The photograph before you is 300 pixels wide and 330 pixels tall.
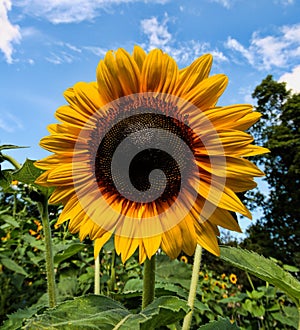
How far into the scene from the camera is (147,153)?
3.26 ft

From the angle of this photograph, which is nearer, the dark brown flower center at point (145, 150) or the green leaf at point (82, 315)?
the green leaf at point (82, 315)

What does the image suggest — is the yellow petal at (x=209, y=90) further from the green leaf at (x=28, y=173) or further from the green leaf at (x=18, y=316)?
the green leaf at (x=18, y=316)

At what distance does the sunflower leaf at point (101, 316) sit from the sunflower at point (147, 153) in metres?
0.16

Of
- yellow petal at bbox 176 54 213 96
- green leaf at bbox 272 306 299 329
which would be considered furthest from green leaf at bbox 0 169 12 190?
green leaf at bbox 272 306 299 329

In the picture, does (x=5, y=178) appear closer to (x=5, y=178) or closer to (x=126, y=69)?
(x=5, y=178)

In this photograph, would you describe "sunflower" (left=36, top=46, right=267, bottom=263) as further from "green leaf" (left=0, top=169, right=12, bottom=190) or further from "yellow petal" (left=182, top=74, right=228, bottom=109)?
"green leaf" (left=0, top=169, right=12, bottom=190)

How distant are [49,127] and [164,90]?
29cm

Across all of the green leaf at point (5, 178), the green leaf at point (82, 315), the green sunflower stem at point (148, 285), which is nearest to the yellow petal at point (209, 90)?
the green sunflower stem at point (148, 285)

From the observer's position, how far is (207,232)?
89 centimetres

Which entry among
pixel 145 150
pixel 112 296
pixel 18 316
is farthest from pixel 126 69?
pixel 18 316

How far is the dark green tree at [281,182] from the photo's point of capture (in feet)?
52.9

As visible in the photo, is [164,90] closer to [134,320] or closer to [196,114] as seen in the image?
[196,114]

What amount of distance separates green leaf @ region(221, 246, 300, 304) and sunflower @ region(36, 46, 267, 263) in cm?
9

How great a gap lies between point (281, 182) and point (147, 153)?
17148 mm
